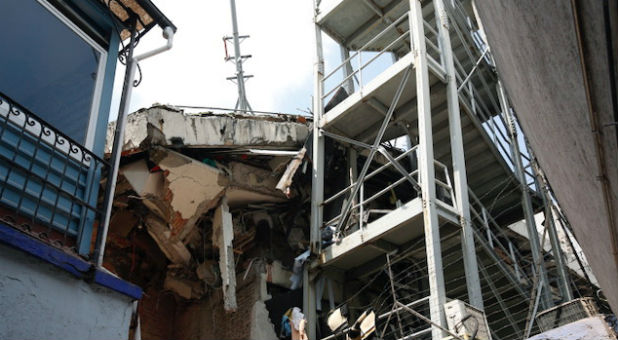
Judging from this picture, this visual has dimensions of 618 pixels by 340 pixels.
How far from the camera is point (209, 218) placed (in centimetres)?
1078

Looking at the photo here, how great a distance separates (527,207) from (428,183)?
353cm

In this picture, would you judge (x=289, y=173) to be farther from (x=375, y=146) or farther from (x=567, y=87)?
(x=567, y=87)

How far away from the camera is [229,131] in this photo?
1050cm

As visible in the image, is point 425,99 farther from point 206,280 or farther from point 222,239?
point 206,280

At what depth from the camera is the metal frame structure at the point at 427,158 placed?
30.1 feet

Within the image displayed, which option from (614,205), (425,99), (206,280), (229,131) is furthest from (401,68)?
(614,205)

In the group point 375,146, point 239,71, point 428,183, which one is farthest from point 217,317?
point 239,71

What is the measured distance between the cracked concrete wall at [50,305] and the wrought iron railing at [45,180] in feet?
1.06

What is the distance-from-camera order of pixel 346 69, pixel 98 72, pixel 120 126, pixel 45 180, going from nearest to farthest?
1. pixel 45 180
2. pixel 120 126
3. pixel 98 72
4. pixel 346 69

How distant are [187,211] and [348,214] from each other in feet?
9.18

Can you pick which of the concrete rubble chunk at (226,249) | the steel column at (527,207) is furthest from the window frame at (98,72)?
the steel column at (527,207)

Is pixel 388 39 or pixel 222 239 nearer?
pixel 222 239

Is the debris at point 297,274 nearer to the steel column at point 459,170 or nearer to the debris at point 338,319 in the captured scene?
the debris at point 338,319

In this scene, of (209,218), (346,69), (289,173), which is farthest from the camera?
(346,69)
